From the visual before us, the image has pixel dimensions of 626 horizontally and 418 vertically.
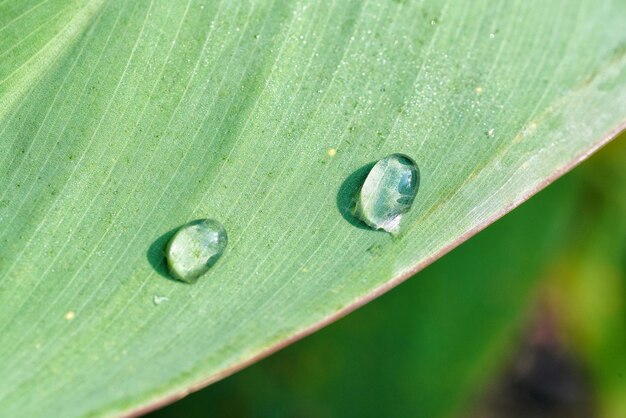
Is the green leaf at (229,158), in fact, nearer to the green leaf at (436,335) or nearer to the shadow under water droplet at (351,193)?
the shadow under water droplet at (351,193)

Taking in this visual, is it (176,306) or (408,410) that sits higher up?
(408,410)

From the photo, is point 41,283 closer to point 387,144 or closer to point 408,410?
point 387,144

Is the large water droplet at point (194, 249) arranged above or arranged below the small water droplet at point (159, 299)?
above

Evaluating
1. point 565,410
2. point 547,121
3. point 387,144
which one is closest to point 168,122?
point 387,144

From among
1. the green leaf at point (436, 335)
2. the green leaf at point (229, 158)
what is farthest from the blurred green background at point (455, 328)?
the green leaf at point (229, 158)

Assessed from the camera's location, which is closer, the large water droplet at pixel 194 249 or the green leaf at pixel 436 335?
the large water droplet at pixel 194 249

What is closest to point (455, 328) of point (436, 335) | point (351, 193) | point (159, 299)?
point (436, 335)

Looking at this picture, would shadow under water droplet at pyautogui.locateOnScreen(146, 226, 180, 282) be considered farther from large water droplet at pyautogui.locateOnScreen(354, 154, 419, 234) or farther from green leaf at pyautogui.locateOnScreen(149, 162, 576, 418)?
green leaf at pyautogui.locateOnScreen(149, 162, 576, 418)

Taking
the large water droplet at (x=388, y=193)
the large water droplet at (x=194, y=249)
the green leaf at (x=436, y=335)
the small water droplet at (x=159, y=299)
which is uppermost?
the green leaf at (x=436, y=335)

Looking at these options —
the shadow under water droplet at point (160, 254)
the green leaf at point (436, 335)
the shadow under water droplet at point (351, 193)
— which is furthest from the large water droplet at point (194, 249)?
the green leaf at point (436, 335)

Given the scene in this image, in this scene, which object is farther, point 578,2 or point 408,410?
point 408,410
